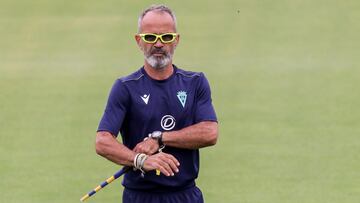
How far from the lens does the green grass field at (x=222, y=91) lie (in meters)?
11.2

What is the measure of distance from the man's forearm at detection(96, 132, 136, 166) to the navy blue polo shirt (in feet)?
0.18

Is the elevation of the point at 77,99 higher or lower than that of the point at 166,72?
lower

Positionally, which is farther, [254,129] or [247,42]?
[247,42]

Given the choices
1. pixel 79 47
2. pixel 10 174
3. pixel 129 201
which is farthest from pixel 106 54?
pixel 129 201

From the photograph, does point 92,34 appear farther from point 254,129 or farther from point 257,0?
point 254,129

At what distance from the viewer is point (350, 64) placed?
15.3m

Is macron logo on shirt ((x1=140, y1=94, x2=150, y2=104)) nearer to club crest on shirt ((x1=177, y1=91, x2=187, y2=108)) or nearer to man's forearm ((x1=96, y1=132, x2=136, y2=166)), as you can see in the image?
club crest on shirt ((x1=177, y1=91, x2=187, y2=108))

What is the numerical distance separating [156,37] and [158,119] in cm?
53

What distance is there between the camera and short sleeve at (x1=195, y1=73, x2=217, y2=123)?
670 centimetres

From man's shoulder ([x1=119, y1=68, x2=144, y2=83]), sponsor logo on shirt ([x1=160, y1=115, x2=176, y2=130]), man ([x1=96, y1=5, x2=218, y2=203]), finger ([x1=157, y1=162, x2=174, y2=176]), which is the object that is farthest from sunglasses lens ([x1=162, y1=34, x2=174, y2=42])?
finger ([x1=157, y1=162, x2=174, y2=176])

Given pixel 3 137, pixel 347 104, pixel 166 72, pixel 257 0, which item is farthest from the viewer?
pixel 257 0

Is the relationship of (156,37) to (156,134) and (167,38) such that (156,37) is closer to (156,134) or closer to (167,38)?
(167,38)

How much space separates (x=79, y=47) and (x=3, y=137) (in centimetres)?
423

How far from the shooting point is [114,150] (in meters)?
6.50
